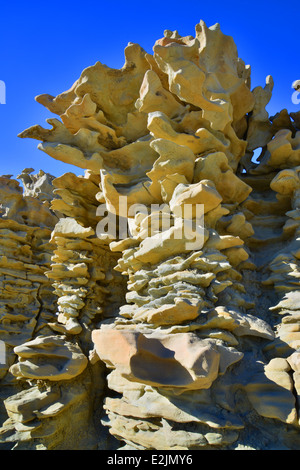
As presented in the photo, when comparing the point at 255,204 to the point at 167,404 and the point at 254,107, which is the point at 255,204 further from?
the point at 167,404

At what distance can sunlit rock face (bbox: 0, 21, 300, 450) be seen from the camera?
251cm

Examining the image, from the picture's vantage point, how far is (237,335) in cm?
298

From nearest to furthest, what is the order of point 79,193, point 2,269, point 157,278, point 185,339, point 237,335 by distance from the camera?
1. point 185,339
2. point 237,335
3. point 157,278
4. point 79,193
5. point 2,269

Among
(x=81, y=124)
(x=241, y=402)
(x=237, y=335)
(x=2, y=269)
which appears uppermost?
(x=81, y=124)

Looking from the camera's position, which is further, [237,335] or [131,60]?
[131,60]

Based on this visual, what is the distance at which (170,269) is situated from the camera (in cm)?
325

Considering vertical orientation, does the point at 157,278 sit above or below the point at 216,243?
below

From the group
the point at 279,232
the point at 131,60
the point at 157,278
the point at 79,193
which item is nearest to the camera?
the point at 157,278

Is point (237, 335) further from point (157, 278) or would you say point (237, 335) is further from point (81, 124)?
point (81, 124)

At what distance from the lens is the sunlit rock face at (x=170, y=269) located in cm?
251

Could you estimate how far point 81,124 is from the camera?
463 cm
